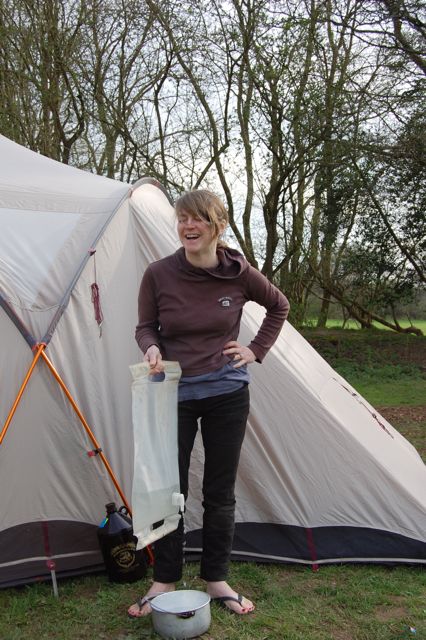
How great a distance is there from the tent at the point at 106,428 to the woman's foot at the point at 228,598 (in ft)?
1.85

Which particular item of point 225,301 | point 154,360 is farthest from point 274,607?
point 225,301

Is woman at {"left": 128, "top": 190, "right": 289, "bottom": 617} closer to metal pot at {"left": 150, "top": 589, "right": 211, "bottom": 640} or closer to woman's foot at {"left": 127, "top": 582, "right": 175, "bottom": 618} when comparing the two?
woman's foot at {"left": 127, "top": 582, "right": 175, "bottom": 618}

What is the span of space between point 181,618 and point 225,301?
1.35 meters

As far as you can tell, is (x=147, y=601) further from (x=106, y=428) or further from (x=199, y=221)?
(x=199, y=221)

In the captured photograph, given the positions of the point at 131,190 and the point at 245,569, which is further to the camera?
the point at 131,190

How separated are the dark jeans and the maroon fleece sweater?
0.18 m

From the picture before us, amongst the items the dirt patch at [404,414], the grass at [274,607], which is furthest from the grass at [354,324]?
the grass at [274,607]

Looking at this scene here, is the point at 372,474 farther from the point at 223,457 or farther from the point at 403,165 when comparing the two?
the point at 403,165

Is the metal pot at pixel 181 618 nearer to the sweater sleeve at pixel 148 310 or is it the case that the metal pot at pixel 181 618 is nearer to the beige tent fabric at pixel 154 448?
the beige tent fabric at pixel 154 448

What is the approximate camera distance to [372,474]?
3670 millimetres

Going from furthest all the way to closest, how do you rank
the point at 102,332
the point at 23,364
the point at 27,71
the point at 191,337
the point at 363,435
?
1. the point at 27,71
2. the point at 363,435
3. the point at 102,332
4. the point at 23,364
5. the point at 191,337

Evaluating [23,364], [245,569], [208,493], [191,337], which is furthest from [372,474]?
[23,364]

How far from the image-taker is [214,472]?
A: 2967 mm

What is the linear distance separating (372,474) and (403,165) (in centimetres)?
901
